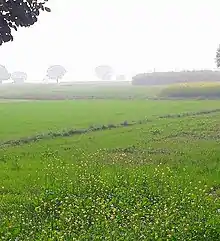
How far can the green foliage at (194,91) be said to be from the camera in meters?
80.7

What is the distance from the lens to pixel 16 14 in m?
21.2

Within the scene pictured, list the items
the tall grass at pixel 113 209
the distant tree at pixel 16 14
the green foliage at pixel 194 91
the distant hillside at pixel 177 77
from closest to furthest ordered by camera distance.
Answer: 1. the tall grass at pixel 113 209
2. the distant tree at pixel 16 14
3. the green foliage at pixel 194 91
4. the distant hillside at pixel 177 77

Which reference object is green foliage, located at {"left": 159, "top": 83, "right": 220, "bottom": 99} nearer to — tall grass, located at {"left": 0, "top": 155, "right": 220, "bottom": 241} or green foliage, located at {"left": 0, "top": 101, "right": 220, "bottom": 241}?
green foliage, located at {"left": 0, "top": 101, "right": 220, "bottom": 241}

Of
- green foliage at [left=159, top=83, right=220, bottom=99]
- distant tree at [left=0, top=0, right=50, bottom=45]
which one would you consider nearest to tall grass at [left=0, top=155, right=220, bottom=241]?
distant tree at [left=0, top=0, right=50, bottom=45]

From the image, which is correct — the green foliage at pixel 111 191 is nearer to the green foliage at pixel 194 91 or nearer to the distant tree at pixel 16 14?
the distant tree at pixel 16 14

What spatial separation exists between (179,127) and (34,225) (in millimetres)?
24624

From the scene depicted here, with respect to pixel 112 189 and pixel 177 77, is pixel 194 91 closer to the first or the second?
pixel 177 77

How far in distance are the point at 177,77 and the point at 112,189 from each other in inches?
4725

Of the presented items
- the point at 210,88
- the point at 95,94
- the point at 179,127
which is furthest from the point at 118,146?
the point at 95,94

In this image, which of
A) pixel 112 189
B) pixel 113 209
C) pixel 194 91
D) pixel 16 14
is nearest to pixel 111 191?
pixel 112 189

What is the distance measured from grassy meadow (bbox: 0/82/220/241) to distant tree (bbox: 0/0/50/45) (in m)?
5.94

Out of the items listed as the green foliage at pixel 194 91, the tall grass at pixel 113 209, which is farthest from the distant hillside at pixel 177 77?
the tall grass at pixel 113 209

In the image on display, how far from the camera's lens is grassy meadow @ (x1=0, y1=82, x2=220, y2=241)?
1071 centimetres

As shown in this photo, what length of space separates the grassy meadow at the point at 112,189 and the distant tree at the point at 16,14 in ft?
19.5
